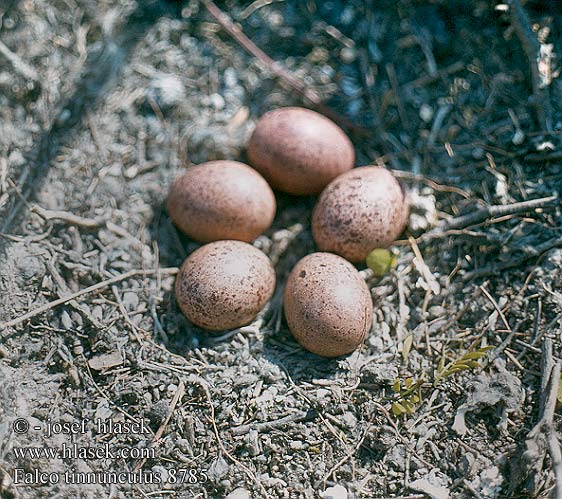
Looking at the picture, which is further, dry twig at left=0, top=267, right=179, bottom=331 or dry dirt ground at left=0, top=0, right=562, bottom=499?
dry twig at left=0, top=267, right=179, bottom=331

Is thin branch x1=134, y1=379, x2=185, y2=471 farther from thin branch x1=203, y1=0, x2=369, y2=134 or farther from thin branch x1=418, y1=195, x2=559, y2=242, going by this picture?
thin branch x1=203, y1=0, x2=369, y2=134

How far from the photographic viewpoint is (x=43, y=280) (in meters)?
2.30

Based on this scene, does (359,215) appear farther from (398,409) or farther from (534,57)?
(534,57)

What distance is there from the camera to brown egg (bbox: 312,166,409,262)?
236cm

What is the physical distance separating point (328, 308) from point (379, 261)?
0.36 metres

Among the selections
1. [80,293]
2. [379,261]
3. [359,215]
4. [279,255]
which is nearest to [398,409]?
[379,261]

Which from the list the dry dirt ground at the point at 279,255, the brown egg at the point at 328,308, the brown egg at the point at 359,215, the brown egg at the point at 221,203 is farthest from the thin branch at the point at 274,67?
the brown egg at the point at 328,308

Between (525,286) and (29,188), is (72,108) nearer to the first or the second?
(29,188)

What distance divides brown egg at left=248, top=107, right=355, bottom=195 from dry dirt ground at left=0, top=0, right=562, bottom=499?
0.57 feet

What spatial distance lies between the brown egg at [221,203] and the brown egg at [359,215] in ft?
0.85

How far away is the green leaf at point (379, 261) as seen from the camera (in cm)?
236

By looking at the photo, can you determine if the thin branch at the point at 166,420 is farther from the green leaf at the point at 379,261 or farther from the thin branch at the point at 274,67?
→ the thin branch at the point at 274,67

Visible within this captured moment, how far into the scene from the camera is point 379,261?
237 centimetres

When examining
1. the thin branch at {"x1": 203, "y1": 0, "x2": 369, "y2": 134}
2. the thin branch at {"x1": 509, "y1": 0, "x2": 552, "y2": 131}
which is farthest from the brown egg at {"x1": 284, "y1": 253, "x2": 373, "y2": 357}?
the thin branch at {"x1": 509, "y1": 0, "x2": 552, "y2": 131}
